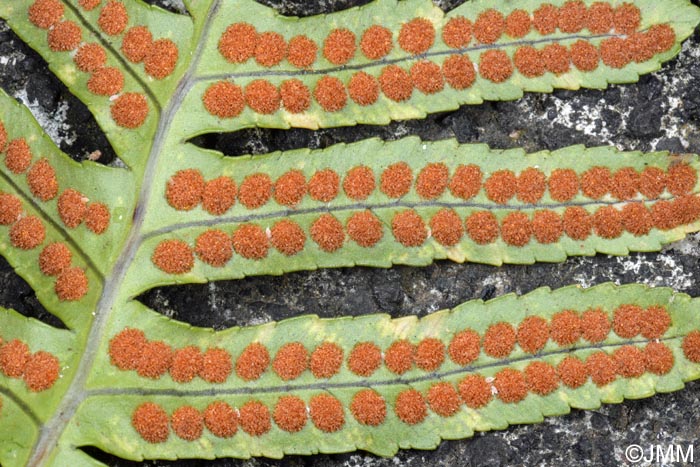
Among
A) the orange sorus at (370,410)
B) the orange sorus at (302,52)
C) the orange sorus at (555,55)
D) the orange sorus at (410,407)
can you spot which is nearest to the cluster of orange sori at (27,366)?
the orange sorus at (370,410)

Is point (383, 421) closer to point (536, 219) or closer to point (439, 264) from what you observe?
point (439, 264)

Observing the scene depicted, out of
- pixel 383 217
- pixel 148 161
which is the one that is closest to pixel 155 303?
pixel 148 161

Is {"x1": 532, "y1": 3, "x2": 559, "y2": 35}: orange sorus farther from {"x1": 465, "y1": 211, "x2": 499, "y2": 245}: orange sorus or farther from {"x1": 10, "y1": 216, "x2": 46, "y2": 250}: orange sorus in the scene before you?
{"x1": 10, "y1": 216, "x2": 46, "y2": 250}: orange sorus

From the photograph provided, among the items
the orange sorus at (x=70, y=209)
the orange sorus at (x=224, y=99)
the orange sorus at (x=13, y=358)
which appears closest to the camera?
the orange sorus at (x=13, y=358)

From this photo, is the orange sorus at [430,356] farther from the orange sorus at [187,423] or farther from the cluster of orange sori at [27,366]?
the cluster of orange sori at [27,366]

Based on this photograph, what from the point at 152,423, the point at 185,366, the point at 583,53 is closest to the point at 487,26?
the point at 583,53

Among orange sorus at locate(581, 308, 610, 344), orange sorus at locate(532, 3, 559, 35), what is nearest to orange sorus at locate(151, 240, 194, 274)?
orange sorus at locate(581, 308, 610, 344)

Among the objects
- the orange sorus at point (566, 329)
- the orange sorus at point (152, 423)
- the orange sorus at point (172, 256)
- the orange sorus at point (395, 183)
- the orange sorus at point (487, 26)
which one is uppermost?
the orange sorus at point (487, 26)
